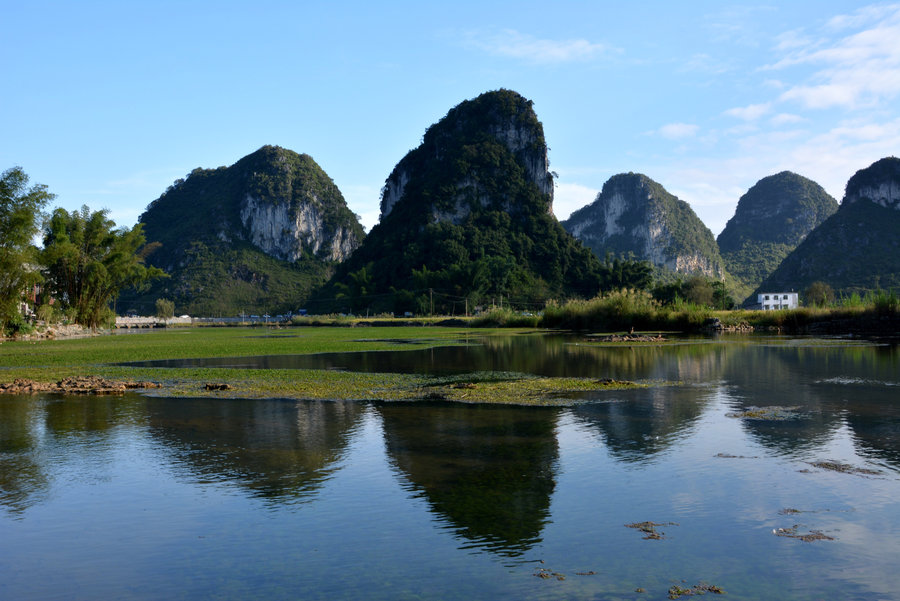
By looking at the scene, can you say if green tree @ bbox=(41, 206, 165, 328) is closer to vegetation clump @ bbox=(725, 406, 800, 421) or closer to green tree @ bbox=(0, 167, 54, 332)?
green tree @ bbox=(0, 167, 54, 332)

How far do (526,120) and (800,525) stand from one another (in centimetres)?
17216

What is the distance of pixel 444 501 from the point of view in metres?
7.57

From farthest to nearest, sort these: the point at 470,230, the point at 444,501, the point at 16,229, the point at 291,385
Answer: the point at 470,230 < the point at 16,229 < the point at 291,385 < the point at 444,501

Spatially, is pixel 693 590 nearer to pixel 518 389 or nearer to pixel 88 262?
pixel 518 389

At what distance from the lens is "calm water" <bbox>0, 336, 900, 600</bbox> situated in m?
5.42

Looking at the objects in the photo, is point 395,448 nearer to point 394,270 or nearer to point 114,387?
point 114,387

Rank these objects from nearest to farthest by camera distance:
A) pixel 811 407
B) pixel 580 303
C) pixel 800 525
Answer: pixel 800 525
pixel 811 407
pixel 580 303

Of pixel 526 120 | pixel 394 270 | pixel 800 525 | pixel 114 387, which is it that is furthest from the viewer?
pixel 526 120

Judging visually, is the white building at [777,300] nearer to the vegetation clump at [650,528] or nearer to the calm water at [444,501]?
the calm water at [444,501]

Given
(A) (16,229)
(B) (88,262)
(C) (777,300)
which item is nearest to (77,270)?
(B) (88,262)

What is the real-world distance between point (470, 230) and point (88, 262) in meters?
94.6

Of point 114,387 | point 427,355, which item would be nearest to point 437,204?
point 427,355

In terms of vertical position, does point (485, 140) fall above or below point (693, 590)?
above

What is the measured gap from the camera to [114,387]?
17844 millimetres
